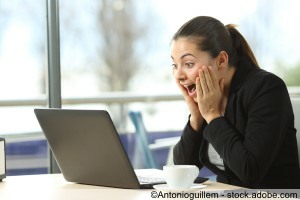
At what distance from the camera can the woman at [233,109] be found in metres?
1.84

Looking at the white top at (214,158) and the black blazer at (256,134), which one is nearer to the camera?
the black blazer at (256,134)

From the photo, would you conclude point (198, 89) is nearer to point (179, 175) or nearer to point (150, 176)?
point (150, 176)

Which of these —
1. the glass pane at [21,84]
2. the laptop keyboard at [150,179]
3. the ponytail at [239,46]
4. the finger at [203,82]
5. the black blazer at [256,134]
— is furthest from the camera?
the glass pane at [21,84]

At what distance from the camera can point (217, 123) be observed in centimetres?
189

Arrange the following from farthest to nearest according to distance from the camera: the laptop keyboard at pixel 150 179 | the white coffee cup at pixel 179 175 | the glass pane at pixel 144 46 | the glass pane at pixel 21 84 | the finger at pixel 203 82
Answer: the glass pane at pixel 144 46 < the glass pane at pixel 21 84 < the finger at pixel 203 82 < the laptop keyboard at pixel 150 179 < the white coffee cup at pixel 179 175

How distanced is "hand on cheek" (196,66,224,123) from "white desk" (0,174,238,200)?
10.6 inches

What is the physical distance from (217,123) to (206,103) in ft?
0.27

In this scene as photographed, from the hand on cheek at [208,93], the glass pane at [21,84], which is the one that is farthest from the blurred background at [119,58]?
the hand on cheek at [208,93]

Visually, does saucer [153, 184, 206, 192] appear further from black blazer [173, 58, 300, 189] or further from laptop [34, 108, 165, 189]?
black blazer [173, 58, 300, 189]

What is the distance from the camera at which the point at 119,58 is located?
6074 millimetres

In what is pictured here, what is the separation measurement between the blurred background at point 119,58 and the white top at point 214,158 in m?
2.16

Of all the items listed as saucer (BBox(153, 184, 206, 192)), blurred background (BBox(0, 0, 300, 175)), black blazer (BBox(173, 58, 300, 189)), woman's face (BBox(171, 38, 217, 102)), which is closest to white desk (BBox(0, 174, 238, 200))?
saucer (BBox(153, 184, 206, 192))

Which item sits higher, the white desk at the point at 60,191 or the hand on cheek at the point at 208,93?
the hand on cheek at the point at 208,93

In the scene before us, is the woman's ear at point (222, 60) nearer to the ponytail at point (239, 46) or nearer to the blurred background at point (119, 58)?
the ponytail at point (239, 46)
